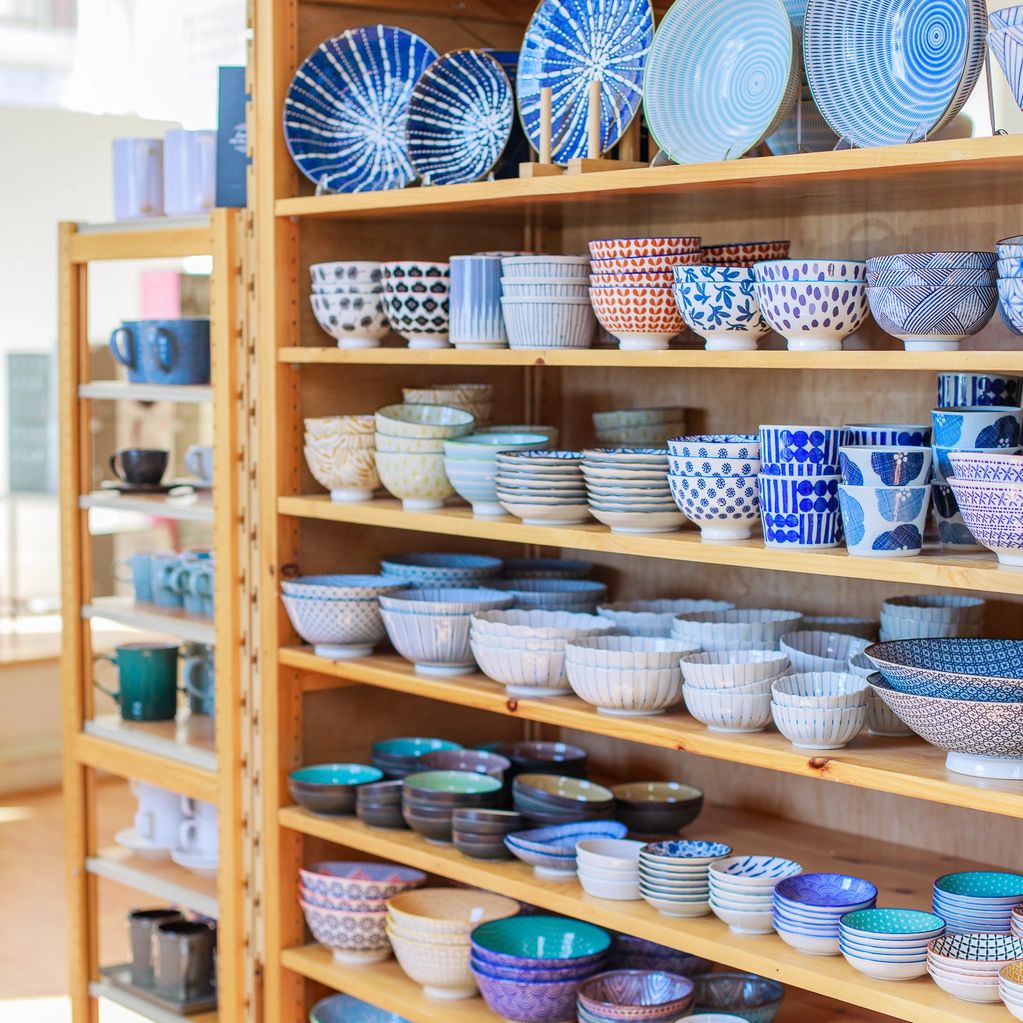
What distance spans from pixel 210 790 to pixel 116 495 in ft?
1.91

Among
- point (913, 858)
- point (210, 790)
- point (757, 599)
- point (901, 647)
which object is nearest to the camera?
point (901, 647)

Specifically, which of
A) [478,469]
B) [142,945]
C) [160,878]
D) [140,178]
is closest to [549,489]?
[478,469]

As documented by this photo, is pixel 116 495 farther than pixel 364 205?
Yes

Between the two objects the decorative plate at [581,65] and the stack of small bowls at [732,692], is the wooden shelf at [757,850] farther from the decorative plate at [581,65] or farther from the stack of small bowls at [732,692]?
the decorative plate at [581,65]

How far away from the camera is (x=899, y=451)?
171cm

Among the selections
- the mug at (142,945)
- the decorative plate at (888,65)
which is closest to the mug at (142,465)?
the mug at (142,945)

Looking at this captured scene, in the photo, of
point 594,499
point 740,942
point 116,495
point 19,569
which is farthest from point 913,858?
point 19,569

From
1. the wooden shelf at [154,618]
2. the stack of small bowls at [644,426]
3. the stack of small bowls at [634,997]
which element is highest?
the stack of small bowls at [644,426]

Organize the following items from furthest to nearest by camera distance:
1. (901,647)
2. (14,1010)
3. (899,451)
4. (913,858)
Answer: (14,1010) → (913,858) → (901,647) → (899,451)

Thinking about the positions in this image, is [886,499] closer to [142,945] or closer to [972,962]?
[972,962]

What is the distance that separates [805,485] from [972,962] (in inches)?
22.0

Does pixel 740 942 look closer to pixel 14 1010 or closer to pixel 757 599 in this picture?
pixel 757 599

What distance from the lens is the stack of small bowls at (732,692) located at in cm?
186

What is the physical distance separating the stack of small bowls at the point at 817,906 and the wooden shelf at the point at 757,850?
0.06 ft
